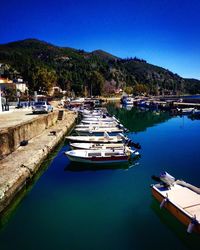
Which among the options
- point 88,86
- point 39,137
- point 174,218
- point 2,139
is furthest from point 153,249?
point 88,86

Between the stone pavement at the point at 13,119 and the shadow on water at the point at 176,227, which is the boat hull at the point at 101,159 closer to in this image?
the shadow on water at the point at 176,227

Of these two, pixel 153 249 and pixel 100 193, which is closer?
pixel 153 249

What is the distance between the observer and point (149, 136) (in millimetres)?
38750

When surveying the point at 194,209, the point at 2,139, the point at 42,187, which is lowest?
the point at 42,187

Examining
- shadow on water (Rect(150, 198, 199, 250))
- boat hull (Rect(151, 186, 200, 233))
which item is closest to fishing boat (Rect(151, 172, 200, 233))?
boat hull (Rect(151, 186, 200, 233))

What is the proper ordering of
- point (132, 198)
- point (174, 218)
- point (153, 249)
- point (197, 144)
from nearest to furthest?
point (153, 249)
point (174, 218)
point (132, 198)
point (197, 144)

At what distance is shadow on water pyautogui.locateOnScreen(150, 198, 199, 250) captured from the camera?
1161 centimetres

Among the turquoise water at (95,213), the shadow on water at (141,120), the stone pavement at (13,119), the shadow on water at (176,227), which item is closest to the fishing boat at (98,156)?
the turquoise water at (95,213)

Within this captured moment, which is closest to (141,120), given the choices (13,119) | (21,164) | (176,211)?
(13,119)

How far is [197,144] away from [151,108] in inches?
2092

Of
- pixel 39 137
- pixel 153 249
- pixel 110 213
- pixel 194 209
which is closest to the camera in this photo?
pixel 153 249

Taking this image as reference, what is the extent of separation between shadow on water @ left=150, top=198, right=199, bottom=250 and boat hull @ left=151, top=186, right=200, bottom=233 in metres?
0.50

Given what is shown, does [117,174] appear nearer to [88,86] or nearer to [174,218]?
[174,218]

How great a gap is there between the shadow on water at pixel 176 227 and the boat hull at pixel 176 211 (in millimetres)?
502
